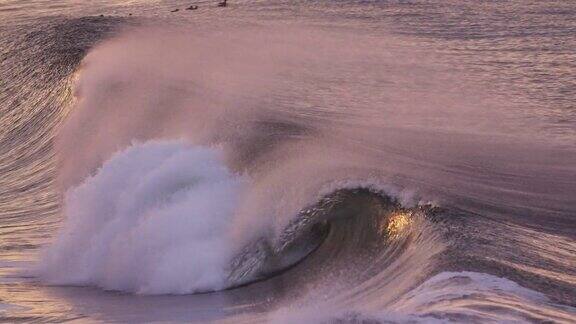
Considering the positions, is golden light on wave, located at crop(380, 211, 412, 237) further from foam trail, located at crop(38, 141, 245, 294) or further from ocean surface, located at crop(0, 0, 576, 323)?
foam trail, located at crop(38, 141, 245, 294)

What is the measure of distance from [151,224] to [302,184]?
6.28 feet

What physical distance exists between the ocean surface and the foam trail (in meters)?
0.03

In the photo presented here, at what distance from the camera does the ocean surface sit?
10094 millimetres

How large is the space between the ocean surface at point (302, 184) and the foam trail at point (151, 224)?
0.09ft

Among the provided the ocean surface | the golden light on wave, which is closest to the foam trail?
the ocean surface

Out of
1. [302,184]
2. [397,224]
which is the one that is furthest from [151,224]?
[397,224]

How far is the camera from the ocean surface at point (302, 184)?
10094mm

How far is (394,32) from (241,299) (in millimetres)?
18375

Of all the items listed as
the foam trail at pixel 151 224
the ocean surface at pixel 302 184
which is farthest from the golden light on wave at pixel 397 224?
the foam trail at pixel 151 224

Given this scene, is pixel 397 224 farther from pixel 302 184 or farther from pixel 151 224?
pixel 151 224

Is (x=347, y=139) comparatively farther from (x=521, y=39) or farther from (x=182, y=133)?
(x=521, y=39)

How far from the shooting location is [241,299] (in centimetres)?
1071

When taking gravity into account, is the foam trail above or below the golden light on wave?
below

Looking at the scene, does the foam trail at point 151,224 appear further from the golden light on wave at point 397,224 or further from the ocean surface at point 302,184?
the golden light on wave at point 397,224
